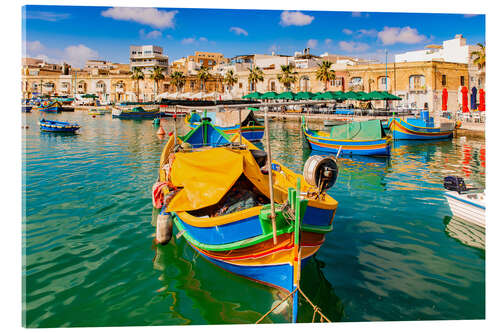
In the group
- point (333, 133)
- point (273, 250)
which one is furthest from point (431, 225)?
point (333, 133)

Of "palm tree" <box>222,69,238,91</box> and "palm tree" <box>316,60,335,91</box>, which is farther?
"palm tree" <box>222,69,238,91</box>

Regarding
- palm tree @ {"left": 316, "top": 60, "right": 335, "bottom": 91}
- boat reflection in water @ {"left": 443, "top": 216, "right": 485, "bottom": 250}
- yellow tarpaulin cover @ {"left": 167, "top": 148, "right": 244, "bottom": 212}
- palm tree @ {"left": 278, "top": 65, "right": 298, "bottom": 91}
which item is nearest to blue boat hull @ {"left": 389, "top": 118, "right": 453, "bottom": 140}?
boat reflection in water @ {"left": 443, "top": 216, "right": 485, "bottom": 250}

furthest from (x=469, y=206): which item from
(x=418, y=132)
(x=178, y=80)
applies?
(x=178, y=80)

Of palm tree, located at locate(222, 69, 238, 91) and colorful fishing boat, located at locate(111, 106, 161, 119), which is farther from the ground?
palm tree, located at locate(222, 69, 238, 91)

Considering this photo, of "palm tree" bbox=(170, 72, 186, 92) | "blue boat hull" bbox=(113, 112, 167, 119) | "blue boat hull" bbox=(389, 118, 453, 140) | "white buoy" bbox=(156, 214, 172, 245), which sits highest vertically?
"palm tree" bbox=(170, 72, 186, 92)

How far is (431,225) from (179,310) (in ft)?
24.4

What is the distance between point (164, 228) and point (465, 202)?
810 cm

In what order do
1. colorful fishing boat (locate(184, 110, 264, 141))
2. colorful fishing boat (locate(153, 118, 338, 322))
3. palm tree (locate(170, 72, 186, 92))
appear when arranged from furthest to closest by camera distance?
palm tree (locate(170, 72, 186, 92))
colorful fishing boat (locate(184, 110, 264, 141))
colorful fishing boat (locate(153, 118, 338, 322))

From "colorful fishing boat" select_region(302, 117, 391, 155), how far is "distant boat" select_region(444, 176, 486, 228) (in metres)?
10.9

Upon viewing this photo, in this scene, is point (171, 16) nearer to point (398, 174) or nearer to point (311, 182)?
point (311, 182)

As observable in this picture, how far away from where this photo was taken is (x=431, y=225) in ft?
33.1

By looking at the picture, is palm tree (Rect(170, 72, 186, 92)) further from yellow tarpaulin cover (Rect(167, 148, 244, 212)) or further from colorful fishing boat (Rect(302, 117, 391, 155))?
yellow tarpaulin cover (Rect(167, 148, 244, 212))

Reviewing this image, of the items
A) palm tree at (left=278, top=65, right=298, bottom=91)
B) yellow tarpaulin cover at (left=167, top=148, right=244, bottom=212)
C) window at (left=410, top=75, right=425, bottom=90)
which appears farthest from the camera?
palm tree at (left=278, top=65, right=298, bottom=91)

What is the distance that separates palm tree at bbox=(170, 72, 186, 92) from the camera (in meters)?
74.1
